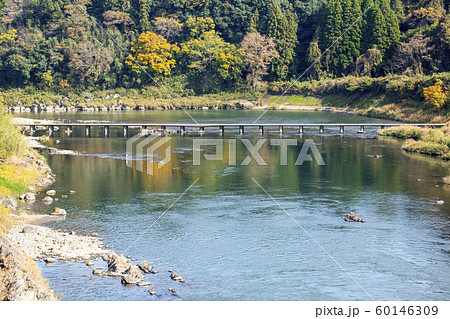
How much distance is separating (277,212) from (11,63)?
291ft

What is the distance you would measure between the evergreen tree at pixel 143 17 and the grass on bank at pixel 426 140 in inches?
2888

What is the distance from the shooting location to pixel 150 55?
106938 mm

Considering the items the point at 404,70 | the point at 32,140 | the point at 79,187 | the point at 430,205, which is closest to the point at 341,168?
the point at 430,205

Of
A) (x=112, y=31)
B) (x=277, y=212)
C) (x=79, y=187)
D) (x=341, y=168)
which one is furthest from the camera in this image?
(x=112, y=31)

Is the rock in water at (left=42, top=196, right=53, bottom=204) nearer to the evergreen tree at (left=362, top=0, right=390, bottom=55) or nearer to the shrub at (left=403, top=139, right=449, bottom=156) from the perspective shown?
the shrub at (left=403, top=139, right=449, bottom=156)

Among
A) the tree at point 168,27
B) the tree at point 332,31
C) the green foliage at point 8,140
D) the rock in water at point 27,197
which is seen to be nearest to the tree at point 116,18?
the tree at point 168,27

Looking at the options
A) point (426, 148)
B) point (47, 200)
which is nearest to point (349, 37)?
point (426, 148)

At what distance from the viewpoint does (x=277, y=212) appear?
25.8 metres

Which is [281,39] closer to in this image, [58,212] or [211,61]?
[211,61]

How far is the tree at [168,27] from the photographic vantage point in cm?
11294

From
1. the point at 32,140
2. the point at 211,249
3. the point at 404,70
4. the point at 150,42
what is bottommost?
the point at 211,249

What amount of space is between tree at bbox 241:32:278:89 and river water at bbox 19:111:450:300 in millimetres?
63094

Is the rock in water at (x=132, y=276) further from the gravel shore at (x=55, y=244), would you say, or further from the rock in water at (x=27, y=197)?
the rock in water at (x=27, y=197)

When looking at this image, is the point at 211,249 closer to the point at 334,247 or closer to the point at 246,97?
the point at 334,247
